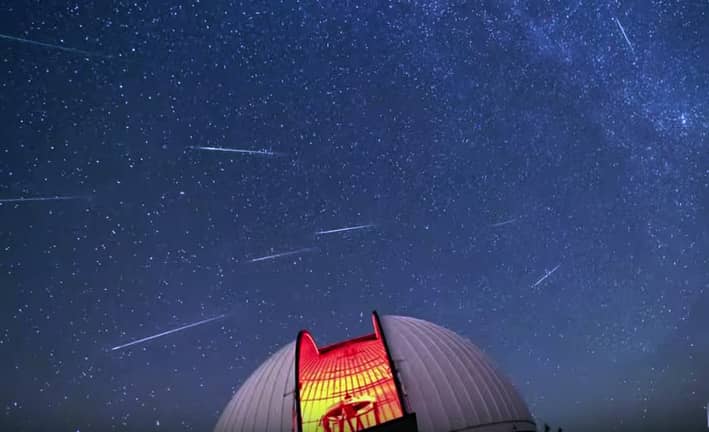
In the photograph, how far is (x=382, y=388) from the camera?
38.6 feet

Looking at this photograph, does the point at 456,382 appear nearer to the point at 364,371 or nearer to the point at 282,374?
the point at 364,371

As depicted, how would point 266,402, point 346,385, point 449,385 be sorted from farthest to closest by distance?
point 346,385, point 266,402, point 449,385

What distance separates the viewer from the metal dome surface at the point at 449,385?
31.7 feet

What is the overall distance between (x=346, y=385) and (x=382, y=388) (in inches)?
46.8

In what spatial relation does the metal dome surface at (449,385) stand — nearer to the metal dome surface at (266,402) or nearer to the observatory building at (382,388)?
the observatory building at (382,388)

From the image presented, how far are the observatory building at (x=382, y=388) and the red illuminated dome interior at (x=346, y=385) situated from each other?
2 centimetres

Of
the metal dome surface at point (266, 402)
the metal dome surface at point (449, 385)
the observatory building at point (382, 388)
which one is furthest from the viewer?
the metal dome surface at point (266, 402)

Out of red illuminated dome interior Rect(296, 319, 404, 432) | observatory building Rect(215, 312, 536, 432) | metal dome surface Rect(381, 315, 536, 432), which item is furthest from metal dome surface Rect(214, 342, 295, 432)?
metal dome surface Rect(381, 315, 536, 432)

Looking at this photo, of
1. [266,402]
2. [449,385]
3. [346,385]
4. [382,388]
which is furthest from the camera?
[346,385]

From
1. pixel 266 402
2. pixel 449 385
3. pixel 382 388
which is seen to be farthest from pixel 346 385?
pixel 449 385

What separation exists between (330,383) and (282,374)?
2010 mm

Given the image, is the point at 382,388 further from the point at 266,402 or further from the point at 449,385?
the point at 266,402

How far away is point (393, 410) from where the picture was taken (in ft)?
37.0

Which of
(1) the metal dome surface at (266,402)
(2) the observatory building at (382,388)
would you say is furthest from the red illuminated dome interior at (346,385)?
(1) the metal dome surface at (266,402)
